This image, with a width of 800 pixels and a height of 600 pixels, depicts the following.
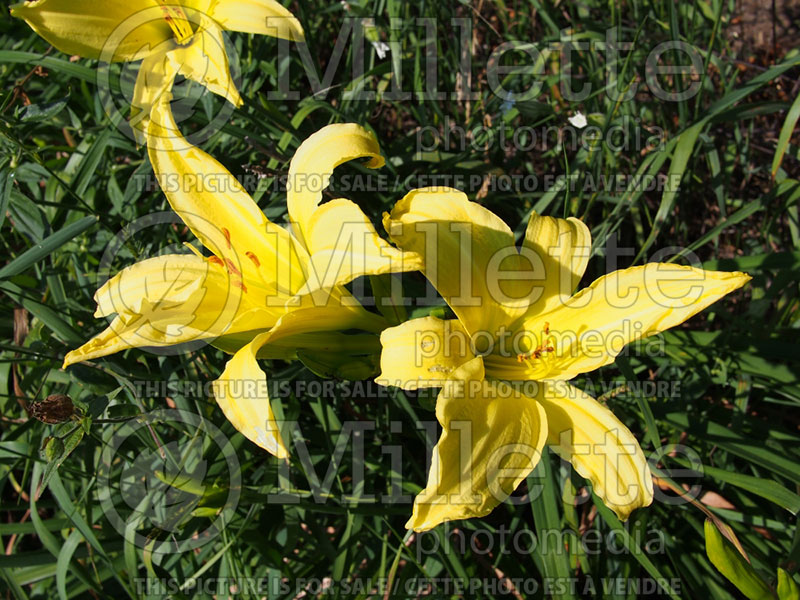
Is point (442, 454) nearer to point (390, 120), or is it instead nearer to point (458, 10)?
point (390, 120)

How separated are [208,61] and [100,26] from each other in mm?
333

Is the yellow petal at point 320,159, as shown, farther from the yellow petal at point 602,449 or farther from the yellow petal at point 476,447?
the yellow petal at point 602,449

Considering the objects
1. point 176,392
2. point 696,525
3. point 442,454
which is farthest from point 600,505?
point 176,392

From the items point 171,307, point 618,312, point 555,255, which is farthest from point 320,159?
point 618,312

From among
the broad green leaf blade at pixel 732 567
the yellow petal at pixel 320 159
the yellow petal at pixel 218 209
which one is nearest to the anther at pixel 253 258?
the yellow petal at pixel 218 209

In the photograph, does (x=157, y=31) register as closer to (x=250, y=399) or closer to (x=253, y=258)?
(x=253, y=258)

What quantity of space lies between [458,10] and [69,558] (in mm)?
2328

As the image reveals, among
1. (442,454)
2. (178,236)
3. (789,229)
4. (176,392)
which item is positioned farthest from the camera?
(789,229)

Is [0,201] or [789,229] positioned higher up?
[0,201]

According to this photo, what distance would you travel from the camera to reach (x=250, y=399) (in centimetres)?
117

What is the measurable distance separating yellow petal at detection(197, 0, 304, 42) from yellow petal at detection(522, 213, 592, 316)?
801 millimetres

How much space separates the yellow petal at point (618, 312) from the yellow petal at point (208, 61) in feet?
3.09

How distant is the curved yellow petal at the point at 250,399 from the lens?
114 cm

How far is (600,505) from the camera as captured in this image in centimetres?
165
